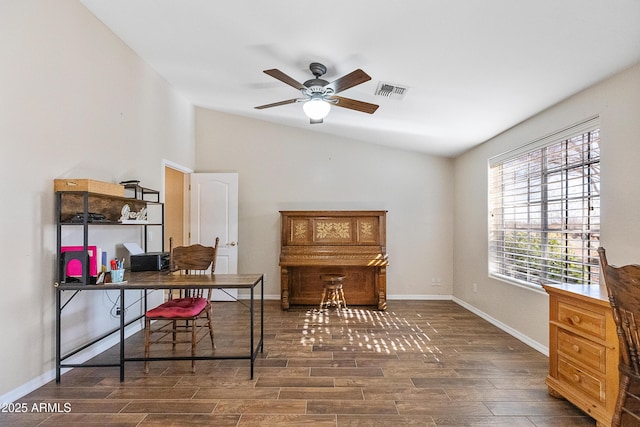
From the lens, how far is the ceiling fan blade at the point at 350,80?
2272 millimetres

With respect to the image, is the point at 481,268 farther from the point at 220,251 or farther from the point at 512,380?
the point at 220,251

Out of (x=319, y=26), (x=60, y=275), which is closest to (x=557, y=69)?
(x=319, y=26)

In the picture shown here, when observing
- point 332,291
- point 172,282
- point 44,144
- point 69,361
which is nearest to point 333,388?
point 172,282

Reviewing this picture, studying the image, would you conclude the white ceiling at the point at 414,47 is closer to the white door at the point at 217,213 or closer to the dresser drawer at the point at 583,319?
the white door at the point at 217,213

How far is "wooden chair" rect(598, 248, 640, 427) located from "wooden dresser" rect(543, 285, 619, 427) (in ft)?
0.53

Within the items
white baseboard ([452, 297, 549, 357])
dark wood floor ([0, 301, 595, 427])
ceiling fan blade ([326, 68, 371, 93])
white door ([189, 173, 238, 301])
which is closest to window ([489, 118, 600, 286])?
white baseboard ([452, 297, 549, 357])

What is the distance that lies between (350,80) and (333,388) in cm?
236

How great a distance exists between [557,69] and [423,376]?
2.57m

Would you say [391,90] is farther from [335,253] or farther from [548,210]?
[335,253]

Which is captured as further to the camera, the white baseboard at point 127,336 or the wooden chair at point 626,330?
the white baseboard at point 127,336

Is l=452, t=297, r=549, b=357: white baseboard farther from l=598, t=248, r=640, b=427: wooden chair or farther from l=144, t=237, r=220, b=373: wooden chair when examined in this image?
l=144, t=237, r=220, b=373: wooden chair

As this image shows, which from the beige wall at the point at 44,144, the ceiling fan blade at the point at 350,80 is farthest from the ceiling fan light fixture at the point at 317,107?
the beige wall at the point at 44,144

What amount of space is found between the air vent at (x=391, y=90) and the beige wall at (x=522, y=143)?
1389 millimetres

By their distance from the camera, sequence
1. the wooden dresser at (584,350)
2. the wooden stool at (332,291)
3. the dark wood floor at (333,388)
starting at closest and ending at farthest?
A: the wooden dresser at (584,350)
the dark wood floor at (333,388)
the wooden stool at (332,291)
